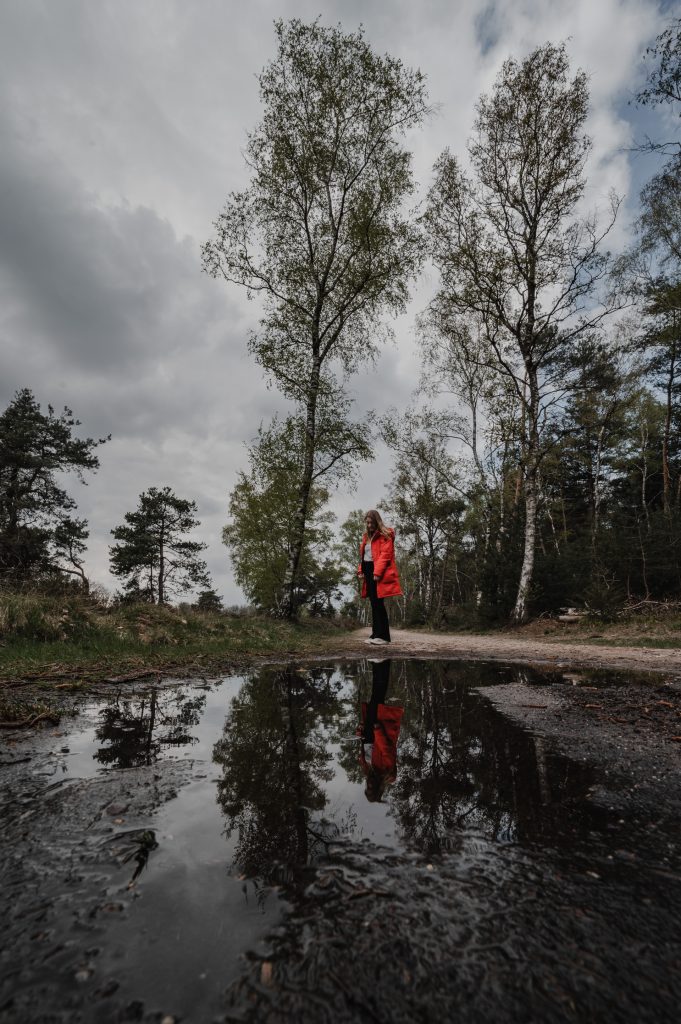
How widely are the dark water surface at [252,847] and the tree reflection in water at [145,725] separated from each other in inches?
1.0

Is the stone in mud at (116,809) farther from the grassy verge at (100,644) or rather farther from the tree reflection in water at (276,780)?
the grassy verge at (100,644)

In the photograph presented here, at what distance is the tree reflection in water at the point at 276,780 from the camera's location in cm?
141

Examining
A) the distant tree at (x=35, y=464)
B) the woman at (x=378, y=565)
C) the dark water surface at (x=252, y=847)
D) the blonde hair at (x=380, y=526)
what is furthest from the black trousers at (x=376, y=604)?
the distant tree at (x=35, y=464)

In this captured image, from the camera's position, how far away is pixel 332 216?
583 inches

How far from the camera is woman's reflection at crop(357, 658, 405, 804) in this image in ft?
6.65

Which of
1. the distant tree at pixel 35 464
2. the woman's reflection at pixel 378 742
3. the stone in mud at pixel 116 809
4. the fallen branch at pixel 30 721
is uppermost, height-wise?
the distant tree at pixel 35 464

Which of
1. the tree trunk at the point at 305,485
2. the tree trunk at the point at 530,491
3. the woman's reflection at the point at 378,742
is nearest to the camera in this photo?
the woman's reflection at the point at 378,742

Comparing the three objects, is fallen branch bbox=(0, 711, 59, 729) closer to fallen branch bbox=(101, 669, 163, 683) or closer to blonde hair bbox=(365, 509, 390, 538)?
fallen branch bbox=(101, 669, 163, 683)

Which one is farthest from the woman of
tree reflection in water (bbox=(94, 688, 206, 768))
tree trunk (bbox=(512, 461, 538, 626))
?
tree trunk (bbox=(512, 461, 538, 626))

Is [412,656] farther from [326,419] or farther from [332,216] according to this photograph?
[332,216]

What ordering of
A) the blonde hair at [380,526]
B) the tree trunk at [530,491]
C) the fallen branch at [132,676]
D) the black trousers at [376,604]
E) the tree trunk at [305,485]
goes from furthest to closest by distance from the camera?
1. the tree trunk at [305,485]
2. the tree trunk at [530,491]
3. the black trousers at [376,604]
4. the blonde hair at [380,526]
5. the fallen branch at [132,676]

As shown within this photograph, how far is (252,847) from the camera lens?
1444mm

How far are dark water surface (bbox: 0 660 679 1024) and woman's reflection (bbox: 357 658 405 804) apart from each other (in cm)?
2

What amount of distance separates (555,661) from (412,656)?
7.28ft
